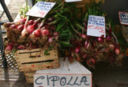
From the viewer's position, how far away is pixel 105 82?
7.40 ft

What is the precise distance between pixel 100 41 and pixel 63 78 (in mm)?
515

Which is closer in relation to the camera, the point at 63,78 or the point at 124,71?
the point at 63,78

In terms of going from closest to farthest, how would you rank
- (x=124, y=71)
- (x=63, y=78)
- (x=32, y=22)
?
(x=63, y=78)
(x=32, y=22)
(x=124, y=71)

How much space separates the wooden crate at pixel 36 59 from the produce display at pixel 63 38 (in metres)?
0.06

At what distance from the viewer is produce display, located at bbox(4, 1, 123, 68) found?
2.00 metres

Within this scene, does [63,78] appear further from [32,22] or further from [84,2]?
[84,2]

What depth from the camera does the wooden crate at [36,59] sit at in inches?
80.0

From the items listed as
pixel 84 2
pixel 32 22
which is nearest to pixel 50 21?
pixel 32 22

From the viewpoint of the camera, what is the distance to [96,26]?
2152 mm

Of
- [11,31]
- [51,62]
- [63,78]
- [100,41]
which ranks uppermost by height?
[11,31]

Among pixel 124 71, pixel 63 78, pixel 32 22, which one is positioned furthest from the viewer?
pixel 124 71

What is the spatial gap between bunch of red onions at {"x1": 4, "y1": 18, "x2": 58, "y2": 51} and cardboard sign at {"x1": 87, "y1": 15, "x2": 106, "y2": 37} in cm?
37

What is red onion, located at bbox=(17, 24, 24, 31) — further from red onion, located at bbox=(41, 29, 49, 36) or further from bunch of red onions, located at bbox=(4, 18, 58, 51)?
red onion, located at bbox=(41, 29, 49, 36)

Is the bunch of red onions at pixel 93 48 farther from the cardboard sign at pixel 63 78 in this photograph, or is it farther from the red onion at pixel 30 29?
the red onion at pixel 30 29
